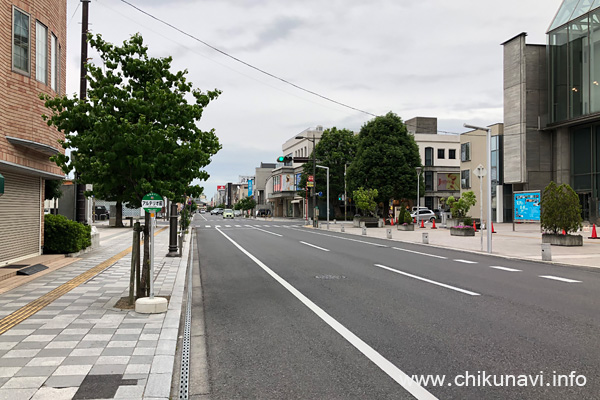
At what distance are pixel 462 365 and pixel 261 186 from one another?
114017 mm

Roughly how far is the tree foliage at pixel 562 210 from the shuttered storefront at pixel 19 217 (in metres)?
20.1

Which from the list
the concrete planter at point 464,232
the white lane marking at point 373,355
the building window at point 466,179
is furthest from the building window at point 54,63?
the building window at point 466,179

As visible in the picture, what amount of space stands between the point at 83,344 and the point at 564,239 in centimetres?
2035

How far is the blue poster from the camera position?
28066 millimetres

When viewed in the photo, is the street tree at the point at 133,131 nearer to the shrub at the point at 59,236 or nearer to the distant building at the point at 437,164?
the shrub at the point at 59,236

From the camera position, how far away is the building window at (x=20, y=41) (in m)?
11.1

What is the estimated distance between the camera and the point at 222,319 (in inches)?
277

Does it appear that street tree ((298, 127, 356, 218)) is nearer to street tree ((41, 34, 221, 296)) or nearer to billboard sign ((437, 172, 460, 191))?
billboard sign ((437, 172, 460, 191))

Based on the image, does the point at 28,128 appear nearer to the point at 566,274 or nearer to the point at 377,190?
the point at 566,274

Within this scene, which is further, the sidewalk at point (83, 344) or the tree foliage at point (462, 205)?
the tree foliage at point (462, 205)

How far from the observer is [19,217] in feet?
41.6

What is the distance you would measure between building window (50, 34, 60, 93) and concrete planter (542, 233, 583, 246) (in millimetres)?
20399

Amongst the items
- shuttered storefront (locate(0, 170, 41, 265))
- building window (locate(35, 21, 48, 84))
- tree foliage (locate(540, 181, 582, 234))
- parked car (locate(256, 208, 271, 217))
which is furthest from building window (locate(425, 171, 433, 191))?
building window (locate(35, 21, 48, 84))
